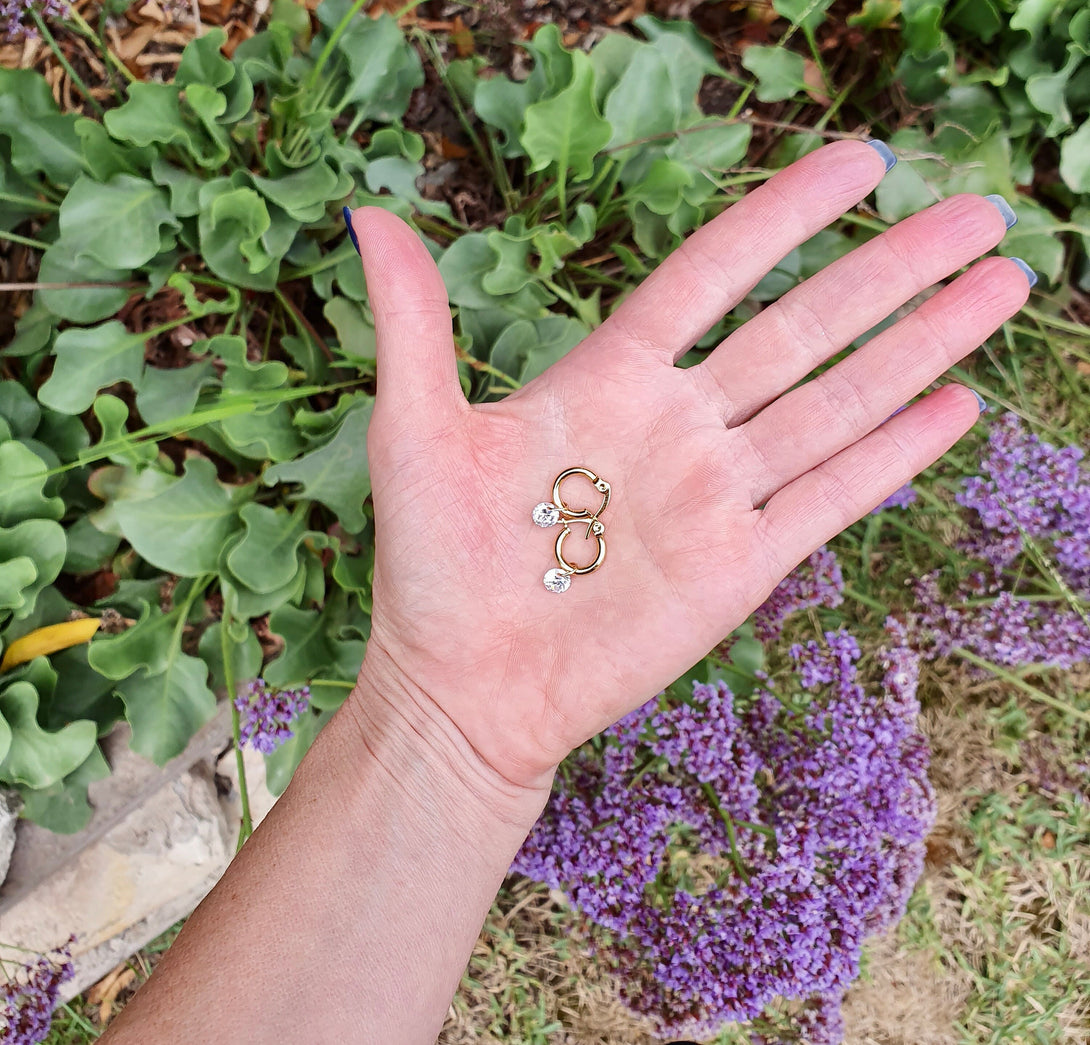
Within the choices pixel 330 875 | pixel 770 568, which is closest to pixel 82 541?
pixel 330 875

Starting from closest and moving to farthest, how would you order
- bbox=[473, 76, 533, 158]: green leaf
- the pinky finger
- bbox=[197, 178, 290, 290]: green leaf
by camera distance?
the pinky finger → bbox=[197, 178, 290, 290]: green leaf → bbox=[473, 76, 533, 158]: green leaf

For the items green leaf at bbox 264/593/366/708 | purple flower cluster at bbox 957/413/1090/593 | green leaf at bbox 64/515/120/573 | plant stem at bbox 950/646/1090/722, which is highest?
green leaf at bbox 64/515/120/573

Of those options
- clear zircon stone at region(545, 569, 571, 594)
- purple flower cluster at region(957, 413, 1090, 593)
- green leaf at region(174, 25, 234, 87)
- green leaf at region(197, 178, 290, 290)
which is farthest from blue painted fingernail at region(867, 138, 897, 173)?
green leaf at region(174, 25, 234, 87)

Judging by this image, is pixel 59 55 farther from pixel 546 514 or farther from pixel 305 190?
pixel 546 514

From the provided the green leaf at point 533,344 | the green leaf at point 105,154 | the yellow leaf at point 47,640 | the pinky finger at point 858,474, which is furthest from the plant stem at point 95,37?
the pinky finger at point 858,474

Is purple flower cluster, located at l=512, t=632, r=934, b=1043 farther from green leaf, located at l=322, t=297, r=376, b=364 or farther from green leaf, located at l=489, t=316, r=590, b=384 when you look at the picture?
green leaf, located at l=322, t=297, r=376, b=364

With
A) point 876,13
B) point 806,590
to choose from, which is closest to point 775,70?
point 876,13

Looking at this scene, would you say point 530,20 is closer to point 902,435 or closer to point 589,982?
point 902,435

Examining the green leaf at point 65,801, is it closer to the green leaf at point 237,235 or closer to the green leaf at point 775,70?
the green leaf at point 237,235
